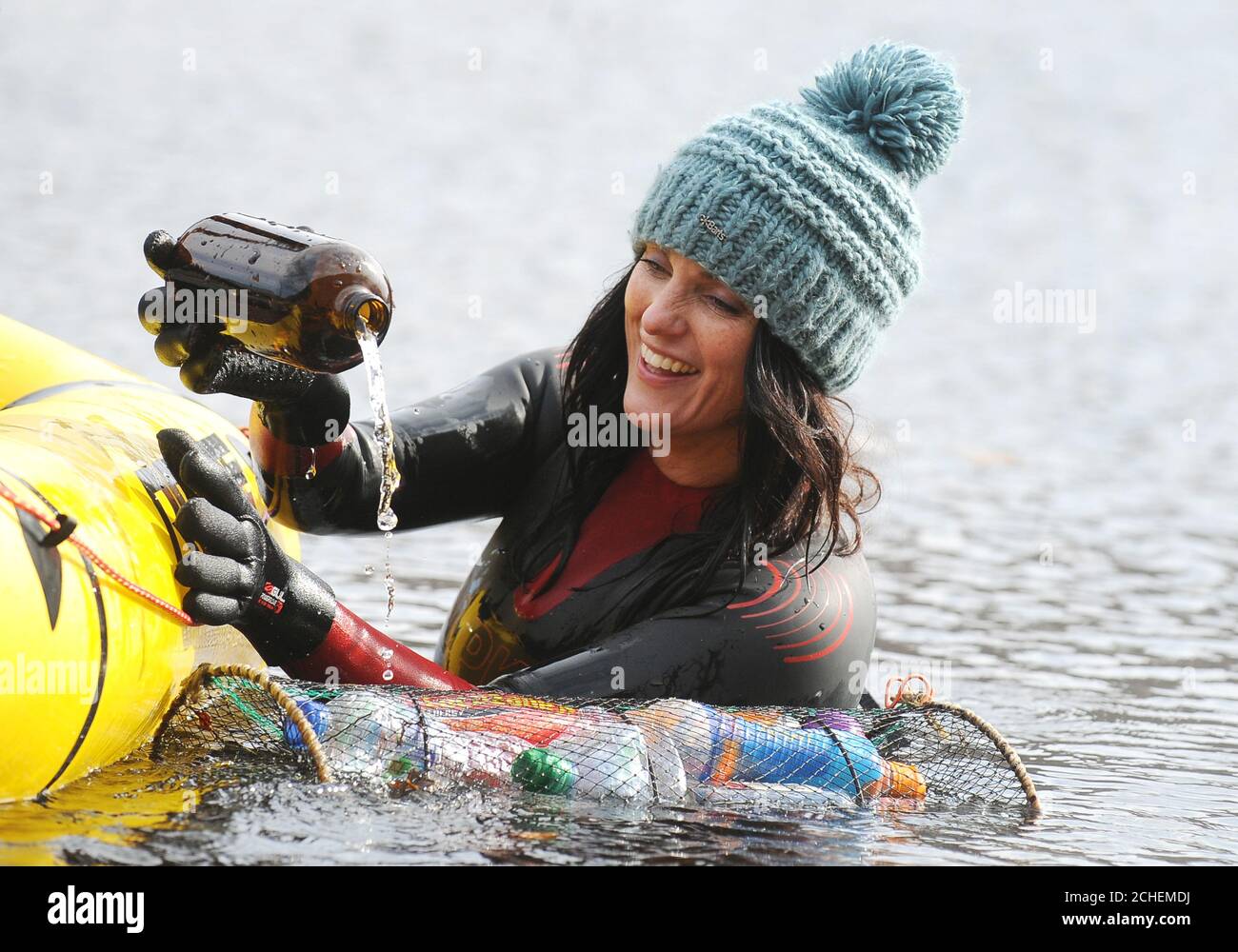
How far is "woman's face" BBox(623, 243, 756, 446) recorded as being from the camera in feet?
10.9

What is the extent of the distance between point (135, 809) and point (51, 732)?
246 millimetres

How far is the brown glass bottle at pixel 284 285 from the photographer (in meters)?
2.82

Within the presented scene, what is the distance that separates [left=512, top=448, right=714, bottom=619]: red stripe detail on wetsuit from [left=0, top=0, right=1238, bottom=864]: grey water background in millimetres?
486

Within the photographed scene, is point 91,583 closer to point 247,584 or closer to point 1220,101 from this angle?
point 247,584

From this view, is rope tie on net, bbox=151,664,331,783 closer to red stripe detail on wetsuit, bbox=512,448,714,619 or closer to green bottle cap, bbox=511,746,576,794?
green bottle cap, bbox=511,746,576,794

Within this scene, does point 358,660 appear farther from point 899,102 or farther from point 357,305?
point 899,102

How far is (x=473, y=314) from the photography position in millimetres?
8945

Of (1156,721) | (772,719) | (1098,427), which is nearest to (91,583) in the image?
(772,719)

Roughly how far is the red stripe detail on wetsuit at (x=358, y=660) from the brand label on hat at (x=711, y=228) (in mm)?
1032

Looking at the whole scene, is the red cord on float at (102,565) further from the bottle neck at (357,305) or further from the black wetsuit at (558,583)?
the bottle neck at (357,305)

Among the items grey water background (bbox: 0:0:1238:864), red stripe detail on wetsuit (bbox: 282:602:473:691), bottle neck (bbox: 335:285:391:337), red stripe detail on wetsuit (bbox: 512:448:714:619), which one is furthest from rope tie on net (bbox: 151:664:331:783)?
red stripe detail on wetsuit (bbox: 512:448:714:619)

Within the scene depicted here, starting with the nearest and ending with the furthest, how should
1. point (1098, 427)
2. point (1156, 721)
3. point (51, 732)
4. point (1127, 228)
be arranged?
point (51, 732), point (1156, 721), point (1098, 427), point (1127, 228)

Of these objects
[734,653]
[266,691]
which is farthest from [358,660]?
[734,653]

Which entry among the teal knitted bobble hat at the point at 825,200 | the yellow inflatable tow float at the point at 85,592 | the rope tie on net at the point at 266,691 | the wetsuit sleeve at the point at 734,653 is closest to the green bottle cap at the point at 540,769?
the wetsuit sleeve at the point at 734,653
